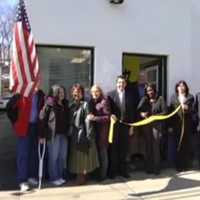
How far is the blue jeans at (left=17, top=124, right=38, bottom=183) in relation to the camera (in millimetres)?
9398

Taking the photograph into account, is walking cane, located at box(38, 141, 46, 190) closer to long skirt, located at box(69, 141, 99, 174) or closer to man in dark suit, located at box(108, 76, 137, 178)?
long skirt, located at box(69, 141, 99, 174)

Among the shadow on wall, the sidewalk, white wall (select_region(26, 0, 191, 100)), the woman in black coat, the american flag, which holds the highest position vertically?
white wall (select_region(26, 0, 191, 100))

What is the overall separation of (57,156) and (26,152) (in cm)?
60

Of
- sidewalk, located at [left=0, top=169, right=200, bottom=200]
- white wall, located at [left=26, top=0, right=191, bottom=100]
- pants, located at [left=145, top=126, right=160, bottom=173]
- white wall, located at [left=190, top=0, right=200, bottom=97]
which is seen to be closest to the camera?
sidewalk, located at [left=0, top=169, right=200, bottom=200]

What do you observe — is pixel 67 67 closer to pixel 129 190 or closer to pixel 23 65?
pixel 23 65

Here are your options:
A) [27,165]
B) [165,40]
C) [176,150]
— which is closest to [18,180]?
[27,165]

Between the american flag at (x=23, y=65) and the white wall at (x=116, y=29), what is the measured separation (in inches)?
45.9

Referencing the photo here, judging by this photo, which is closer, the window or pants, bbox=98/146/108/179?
pants, bbox=98/146/108/179

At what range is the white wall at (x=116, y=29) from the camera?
1047 centimetres

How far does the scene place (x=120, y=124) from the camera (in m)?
10.2

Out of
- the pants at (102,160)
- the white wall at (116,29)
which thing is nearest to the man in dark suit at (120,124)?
the pants at (102,160)

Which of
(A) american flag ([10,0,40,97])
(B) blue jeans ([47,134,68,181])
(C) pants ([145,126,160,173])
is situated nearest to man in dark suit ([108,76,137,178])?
(C) pants ([145,126,160,173])

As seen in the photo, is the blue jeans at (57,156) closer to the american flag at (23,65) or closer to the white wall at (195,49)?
the american flag at (23,65)

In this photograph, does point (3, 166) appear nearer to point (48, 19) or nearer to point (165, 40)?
point (48, 19)
